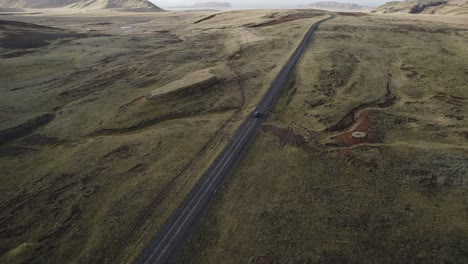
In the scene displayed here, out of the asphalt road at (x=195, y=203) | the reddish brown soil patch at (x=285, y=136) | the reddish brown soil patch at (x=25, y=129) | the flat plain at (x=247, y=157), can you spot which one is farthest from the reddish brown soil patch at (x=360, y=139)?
the reddish brown soil patch at (x=25, y=129)

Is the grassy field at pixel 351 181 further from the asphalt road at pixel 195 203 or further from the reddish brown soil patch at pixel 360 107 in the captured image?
the asphalt road at pixel 195 203

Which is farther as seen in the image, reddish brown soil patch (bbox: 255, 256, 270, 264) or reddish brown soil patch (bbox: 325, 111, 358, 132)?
reddish brown soil patch (bbox: 325, 111, 358, 132)

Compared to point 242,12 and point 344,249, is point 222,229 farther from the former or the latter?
point 242,12

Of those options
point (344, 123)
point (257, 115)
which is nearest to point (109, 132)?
point (257, 115)

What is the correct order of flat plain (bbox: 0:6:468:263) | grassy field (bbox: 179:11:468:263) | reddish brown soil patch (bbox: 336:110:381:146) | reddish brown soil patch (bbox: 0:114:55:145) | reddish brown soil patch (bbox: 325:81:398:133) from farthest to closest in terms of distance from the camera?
reddish brown soil patch (bbox: 0:114:55:145), reddish brown soil patch (bbox: 325:81:398:133), reddish brown soil patch (bbox: 336:110:381:146), flat plain (bbox: 0:6:468:263), grassy field (bbox: 179:11:468:263)

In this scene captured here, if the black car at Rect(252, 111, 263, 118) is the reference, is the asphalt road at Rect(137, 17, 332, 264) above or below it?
below

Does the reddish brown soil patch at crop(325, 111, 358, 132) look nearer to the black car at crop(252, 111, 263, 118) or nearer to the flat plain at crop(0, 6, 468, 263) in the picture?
the flat plain at crop(0, 6, 468, 263)

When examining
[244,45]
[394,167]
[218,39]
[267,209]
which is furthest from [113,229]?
[218,39]

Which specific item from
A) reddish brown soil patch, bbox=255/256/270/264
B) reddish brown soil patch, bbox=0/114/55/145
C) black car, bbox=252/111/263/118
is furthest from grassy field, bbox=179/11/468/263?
reddish brown soil patch, bbox=0/114/55/145
